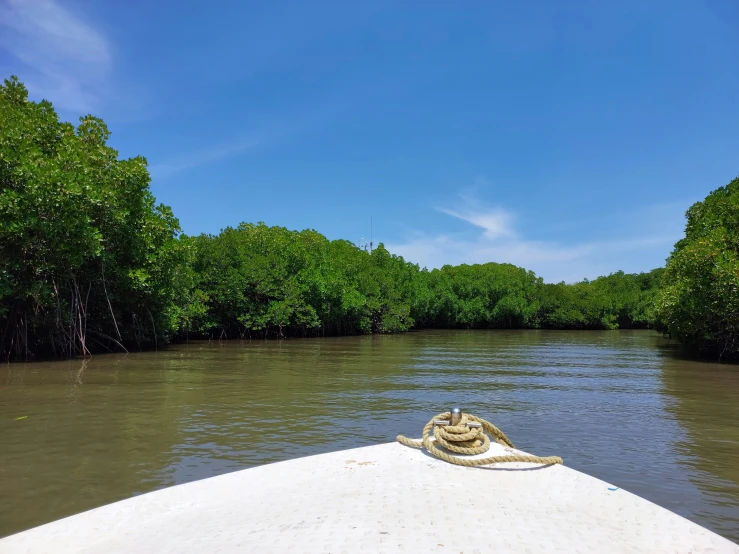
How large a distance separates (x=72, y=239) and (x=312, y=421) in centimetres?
1107

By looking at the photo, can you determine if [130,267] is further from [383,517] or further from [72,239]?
[383,517]

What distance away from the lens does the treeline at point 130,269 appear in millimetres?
14141

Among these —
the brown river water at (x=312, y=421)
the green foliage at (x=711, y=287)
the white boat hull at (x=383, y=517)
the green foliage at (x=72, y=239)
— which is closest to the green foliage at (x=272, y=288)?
the green foliage at (x=72, y=239)

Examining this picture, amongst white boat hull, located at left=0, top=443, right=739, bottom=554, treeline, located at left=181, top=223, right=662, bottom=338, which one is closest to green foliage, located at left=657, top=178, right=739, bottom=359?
white boat hull, located at left=0, top=443, right=739, bottom=554

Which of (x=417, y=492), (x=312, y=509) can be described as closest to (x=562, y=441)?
(x=417, y=492)

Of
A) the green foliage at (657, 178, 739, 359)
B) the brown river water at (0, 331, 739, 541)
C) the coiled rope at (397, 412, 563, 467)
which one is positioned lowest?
the brown river water at (0, 331, 739, 541)

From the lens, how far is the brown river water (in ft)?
17.0

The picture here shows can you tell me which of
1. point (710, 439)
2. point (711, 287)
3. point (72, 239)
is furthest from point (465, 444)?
point (711, 287)

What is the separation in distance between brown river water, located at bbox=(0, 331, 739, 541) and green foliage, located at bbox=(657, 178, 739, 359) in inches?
101

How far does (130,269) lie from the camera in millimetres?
18469

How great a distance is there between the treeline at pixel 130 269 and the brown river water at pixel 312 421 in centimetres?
277

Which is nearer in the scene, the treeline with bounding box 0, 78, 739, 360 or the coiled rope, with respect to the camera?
the coiled rope

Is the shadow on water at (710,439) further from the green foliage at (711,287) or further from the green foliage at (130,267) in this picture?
the green foliage at (130,267)

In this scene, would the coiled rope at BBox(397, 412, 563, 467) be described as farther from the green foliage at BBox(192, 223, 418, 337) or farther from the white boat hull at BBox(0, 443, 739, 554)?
the green foliage at BBox(192, 223, 418, 337)
